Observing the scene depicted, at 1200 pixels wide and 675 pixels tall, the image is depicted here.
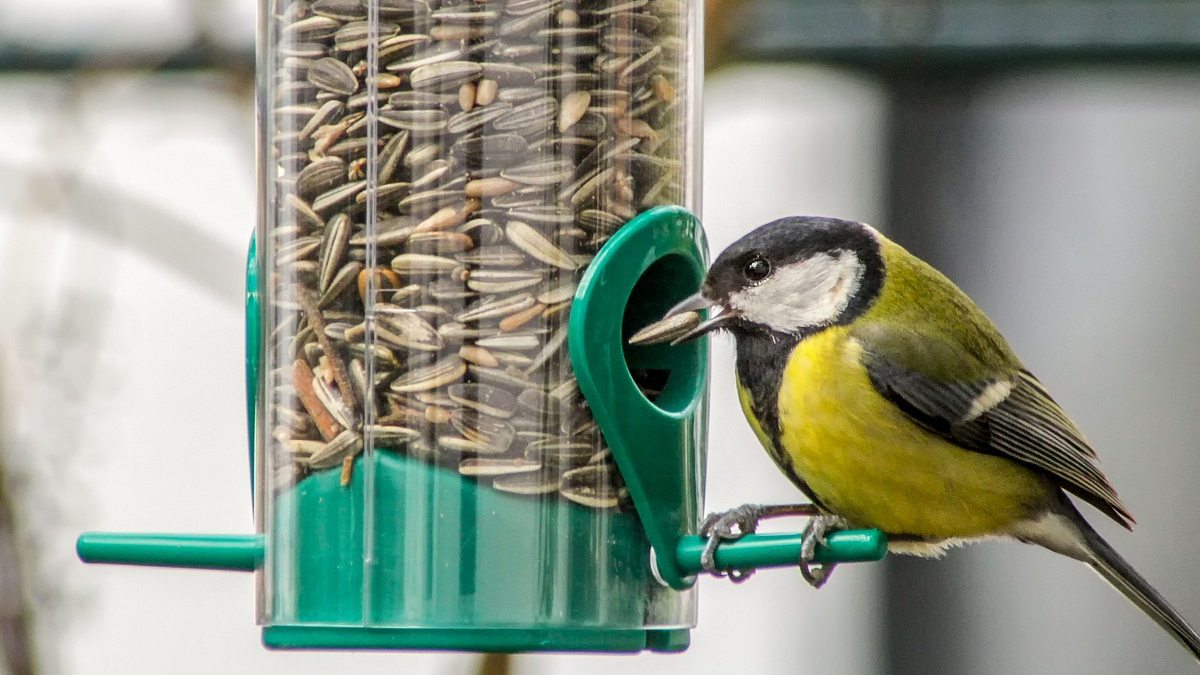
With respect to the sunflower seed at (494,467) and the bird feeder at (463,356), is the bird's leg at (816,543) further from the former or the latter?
the sunflower seed at (494,467)

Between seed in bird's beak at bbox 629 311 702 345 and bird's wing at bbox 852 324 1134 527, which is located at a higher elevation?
seed in bird's beak at bbox 629 311 702 345

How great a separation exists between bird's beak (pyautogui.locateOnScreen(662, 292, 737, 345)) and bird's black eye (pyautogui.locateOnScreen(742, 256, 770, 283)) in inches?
3.7

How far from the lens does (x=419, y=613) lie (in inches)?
114

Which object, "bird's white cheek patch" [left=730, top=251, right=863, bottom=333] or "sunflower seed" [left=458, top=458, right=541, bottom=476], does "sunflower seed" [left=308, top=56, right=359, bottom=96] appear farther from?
"bird's white cheek patch" [left=730, top=251, right=863, bottom=333]

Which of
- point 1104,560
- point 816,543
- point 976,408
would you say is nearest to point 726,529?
point 816,543

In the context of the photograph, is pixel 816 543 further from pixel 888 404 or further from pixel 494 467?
pixel 494 467

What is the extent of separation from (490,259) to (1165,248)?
292 centimetres

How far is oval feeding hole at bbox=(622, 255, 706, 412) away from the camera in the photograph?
3.28 metres

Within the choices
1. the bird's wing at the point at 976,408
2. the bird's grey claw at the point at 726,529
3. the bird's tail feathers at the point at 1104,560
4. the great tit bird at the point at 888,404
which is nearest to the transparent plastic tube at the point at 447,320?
the bird's grey claw at the point at 726,529

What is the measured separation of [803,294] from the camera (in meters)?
3.45

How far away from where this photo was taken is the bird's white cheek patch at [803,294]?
11.1 feet

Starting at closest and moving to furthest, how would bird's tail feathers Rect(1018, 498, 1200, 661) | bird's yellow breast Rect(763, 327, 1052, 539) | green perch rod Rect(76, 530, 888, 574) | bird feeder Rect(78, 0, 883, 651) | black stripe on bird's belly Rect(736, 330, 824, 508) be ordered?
green perch rod Rect(76, 530, 888, 574) < bird feeder Rect(78, 0, 883, 651) < bird's yellow breast Rect(763, 327, 1052, 539) < black stripe on bird's belly Rect(736, 330, 824, 508) < bird's tail feathers Rect(1018, 498, 1200, 661)

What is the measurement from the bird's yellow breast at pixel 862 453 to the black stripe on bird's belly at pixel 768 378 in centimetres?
2

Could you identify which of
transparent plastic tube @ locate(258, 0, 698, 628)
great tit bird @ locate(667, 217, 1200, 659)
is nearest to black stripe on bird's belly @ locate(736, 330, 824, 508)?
great tit bird @ locate(667, 217, 1200, 659)
